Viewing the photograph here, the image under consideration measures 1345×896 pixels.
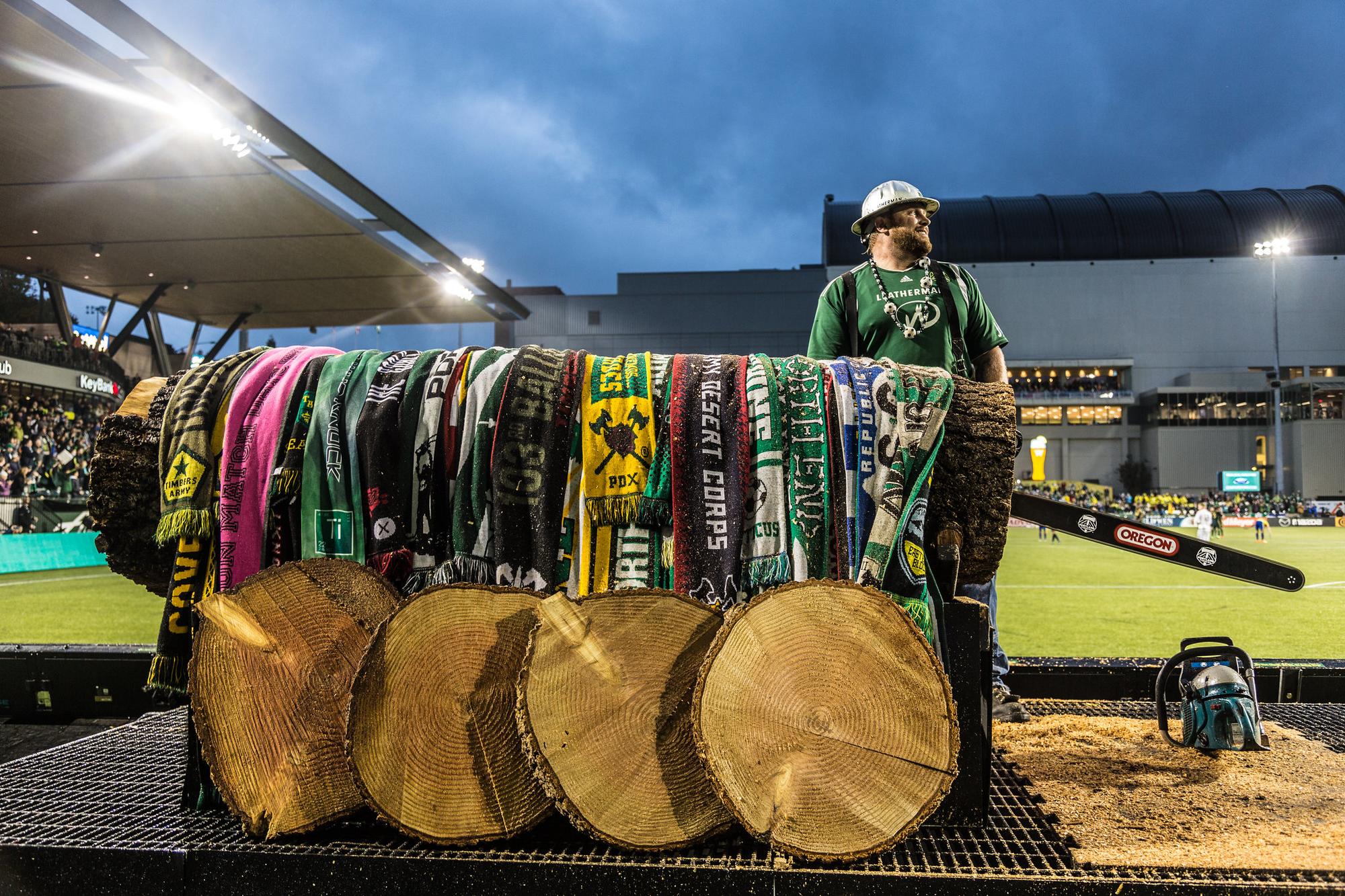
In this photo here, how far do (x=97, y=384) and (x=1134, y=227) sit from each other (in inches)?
2059

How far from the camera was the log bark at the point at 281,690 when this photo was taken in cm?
185

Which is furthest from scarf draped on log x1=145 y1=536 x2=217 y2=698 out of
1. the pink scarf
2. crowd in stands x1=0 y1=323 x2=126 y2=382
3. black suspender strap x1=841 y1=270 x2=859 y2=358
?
crowd in stands x1=0 y1=323 x2=126 y2=382

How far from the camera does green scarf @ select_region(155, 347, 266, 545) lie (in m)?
2.14

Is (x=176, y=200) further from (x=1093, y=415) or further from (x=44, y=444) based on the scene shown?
(x=1093, y=415)

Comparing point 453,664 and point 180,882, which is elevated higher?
point 453,664

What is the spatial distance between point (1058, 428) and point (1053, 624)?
44231 mm

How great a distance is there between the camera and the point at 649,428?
2.11 meters

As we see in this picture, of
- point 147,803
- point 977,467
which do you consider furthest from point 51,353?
point 977,467

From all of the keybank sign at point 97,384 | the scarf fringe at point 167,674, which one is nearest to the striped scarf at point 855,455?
the scarf fringe at point 167,674

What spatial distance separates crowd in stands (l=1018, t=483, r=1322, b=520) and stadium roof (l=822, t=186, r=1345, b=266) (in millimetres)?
14804

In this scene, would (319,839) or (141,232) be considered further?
(141,232)

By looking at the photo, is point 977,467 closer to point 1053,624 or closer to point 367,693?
point 367,693

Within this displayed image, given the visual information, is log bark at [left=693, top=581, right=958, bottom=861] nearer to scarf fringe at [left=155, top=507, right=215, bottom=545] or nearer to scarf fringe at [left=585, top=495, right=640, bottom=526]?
scarf fringe at [left=585, top=495, right=640, bottom=526]

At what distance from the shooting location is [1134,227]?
152ft
